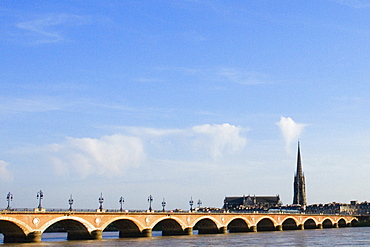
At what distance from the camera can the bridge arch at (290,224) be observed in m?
144

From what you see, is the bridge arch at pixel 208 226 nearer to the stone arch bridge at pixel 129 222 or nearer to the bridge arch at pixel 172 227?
the stone arch bridge at pixel 129 222

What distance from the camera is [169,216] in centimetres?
9925

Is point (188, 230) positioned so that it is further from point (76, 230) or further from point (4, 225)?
point (4, 225)

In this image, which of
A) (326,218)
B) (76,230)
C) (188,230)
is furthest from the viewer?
(326,218)

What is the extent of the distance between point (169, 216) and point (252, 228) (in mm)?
30836

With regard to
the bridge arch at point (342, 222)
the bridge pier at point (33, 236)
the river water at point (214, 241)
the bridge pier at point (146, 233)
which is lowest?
the bridge arch at point (342, 222)

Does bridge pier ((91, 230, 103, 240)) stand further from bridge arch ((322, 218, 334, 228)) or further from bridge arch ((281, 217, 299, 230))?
bridge arch ((322, 218, 334, 228))

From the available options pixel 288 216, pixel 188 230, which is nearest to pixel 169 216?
pixel 188 230

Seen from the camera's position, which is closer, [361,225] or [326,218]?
[326,218]

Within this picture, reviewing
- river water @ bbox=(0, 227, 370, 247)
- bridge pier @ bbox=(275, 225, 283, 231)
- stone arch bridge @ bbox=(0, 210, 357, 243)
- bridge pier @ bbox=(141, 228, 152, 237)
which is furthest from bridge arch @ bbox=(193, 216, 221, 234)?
bridge pier @ bbox=(275, 225, 283, 231)

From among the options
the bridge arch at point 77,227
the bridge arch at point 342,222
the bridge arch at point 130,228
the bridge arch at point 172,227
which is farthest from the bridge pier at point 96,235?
the bridge arch at point 342,222

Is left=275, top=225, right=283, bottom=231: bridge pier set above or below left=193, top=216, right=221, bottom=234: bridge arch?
below

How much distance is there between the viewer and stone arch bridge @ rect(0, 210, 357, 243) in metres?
73.3

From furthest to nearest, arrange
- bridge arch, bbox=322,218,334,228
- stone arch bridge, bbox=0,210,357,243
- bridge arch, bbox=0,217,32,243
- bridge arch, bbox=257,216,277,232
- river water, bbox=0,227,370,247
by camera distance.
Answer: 1. bridge arch, bbox=322,218,334,228
2. bridge arch, bbox=257,216,277,232
3. river water, bbox=0,227,370,247
4. stone arch bridge, bbox=0,210,357,243
5. bridge arch, bbox=0,217,32,243
